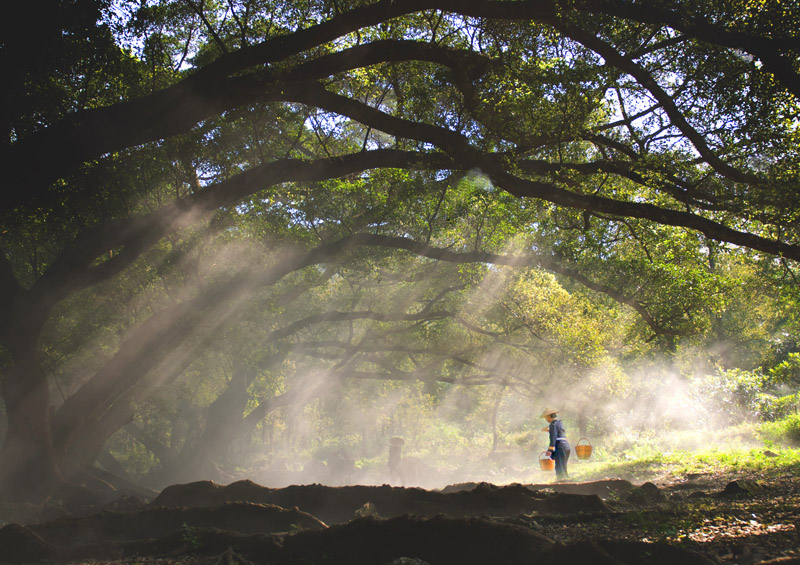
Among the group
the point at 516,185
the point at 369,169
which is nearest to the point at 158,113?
the point at 369,169

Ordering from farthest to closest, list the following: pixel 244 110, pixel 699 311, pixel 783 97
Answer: pixel 699 311
pixel 244 110
pixel 783 97

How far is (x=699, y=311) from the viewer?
9.76 meters

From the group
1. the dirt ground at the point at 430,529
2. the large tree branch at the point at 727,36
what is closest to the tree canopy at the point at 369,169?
the large tree branch at the point at 727,36

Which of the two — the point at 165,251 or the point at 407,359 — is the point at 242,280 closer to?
the point at 165,251

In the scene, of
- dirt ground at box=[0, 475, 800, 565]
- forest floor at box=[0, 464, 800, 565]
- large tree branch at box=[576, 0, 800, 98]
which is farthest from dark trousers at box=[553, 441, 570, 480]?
large tree branch at box=[576, 0, 800, 98]

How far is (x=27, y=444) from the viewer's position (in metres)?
9.02

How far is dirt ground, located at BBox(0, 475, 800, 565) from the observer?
3.36m

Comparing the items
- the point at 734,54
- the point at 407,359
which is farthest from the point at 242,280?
the point at 407,359

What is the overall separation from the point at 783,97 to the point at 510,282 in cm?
905

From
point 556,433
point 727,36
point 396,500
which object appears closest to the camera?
point 727,36

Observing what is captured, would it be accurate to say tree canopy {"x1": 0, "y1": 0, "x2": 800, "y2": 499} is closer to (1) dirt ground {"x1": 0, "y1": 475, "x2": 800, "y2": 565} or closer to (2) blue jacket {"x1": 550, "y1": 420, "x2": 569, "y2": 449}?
(2) blue jacket {"x1": 550, "y1": 420, "x2": 569, "y2": 449}

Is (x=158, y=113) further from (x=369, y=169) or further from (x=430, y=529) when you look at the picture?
(x=430, y=529)

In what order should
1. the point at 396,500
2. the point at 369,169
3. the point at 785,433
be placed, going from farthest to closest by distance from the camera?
1. the point at 785,433
2. the point at 369,169
3. the point at 396,500

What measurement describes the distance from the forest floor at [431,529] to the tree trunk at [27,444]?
3.36 m
